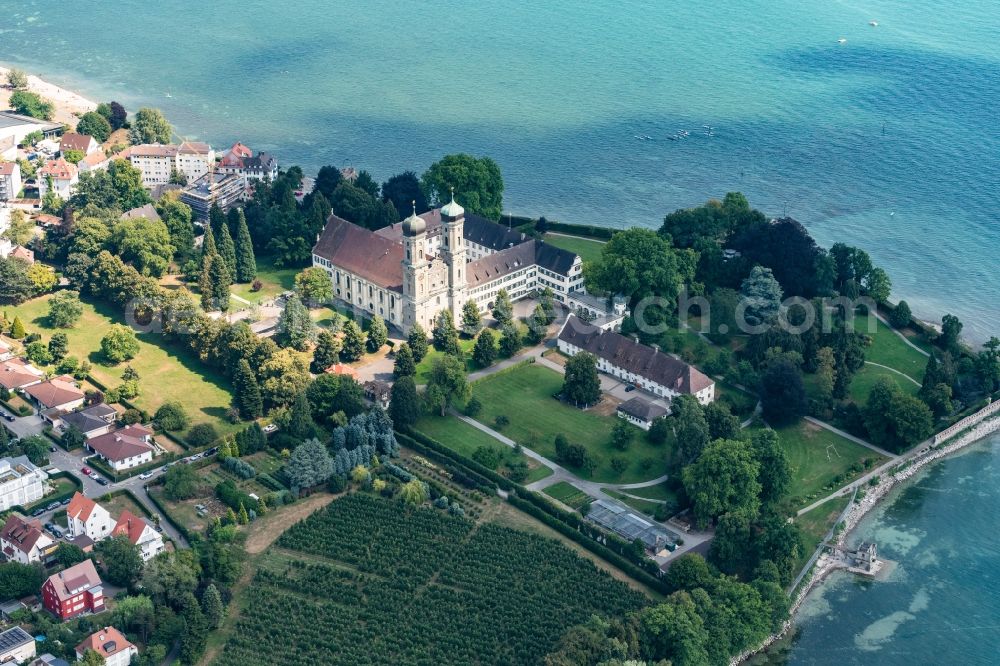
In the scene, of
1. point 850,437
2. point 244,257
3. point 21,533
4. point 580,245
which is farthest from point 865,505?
point 244,257

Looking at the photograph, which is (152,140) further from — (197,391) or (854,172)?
(854,172)

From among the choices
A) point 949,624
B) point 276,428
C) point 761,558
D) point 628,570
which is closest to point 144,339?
point 276,428

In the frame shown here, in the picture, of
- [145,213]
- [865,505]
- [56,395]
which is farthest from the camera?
[145,213]

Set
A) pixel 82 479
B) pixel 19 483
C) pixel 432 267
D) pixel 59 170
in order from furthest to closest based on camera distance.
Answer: pixel 59 170
pixel 432 267
pixel 82 479
pixel 19 483

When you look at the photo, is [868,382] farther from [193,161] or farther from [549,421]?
[193,161]

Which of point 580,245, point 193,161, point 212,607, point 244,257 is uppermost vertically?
point 193,161

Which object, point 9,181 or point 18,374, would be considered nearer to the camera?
point 18,374

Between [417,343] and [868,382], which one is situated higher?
[417,343]
